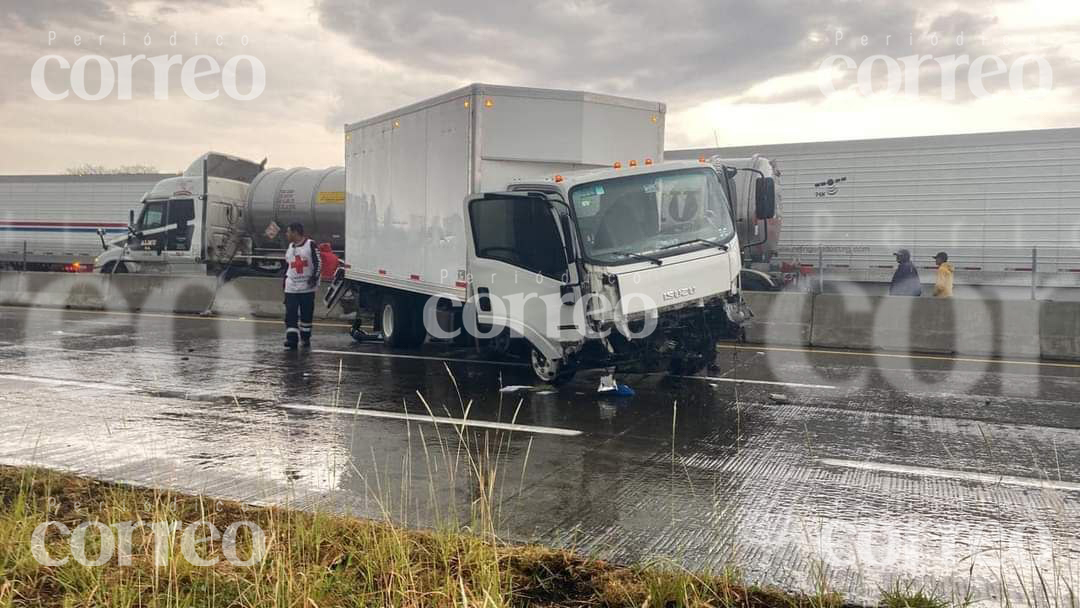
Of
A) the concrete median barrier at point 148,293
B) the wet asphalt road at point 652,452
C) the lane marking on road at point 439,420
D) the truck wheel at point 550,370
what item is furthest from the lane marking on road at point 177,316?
the lane marking on road at point 439,420

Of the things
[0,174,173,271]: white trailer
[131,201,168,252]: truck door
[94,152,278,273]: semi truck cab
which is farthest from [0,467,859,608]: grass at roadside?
[0,174,173,271]: white trailer

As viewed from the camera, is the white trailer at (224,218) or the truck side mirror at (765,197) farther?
the white trailer at (224,218)

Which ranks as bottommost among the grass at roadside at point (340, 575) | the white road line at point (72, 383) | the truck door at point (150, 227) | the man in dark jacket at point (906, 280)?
the grass at roadside at point (340, 575)

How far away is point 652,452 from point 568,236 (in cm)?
285

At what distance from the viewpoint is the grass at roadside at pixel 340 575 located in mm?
3656

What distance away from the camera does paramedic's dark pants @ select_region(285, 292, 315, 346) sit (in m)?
13.3

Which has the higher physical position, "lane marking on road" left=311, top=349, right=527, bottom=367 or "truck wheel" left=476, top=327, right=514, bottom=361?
"truck wheel" left=476, top=327, right=514, bottom=361

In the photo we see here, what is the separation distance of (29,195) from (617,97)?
32447 mm

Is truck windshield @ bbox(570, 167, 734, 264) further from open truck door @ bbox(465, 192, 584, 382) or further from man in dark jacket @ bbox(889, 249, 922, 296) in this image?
man in dark jacket @ bbox(889, 249, 922, 296)

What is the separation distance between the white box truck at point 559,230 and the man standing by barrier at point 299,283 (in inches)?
47.2

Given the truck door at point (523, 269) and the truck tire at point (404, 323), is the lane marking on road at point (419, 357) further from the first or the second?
the truck door at point (523, 269)

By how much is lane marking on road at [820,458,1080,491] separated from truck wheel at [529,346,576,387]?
3.45 meters

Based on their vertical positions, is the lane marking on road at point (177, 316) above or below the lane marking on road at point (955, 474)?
above

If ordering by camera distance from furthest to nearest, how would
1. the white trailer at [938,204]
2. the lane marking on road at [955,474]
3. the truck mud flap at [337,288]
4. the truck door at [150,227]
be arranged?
the truck door at [150,227]
the white trailer at [938,204]
the truck mud flap at [337,288]
the lane marking on road at [955,474]
